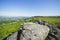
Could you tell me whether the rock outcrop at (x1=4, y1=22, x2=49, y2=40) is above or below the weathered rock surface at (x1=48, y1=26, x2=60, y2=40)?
above

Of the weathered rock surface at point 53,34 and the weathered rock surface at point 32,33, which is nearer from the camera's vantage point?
the weathered rock surface at point 32,33

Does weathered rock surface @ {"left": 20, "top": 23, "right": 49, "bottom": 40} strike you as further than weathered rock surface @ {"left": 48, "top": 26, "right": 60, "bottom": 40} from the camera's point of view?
No

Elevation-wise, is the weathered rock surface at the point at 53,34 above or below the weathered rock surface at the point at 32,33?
below

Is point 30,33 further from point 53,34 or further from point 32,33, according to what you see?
point 53,34

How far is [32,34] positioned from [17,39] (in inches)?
154

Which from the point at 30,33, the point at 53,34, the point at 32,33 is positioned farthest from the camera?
the point at 53,34

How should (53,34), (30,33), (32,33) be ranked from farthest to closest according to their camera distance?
1. (53,34)
2. (32,33)
3. (30,33)

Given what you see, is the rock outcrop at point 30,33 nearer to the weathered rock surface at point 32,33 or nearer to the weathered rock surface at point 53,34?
the weathered rock surface at point 32,33

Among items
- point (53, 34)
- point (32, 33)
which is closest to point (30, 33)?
point (32, 33)

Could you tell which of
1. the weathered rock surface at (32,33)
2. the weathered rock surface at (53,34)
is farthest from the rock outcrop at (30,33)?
the weathered rock surface at (53,34)

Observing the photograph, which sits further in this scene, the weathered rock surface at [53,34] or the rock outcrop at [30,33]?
the weathered rock surface at [53,34]

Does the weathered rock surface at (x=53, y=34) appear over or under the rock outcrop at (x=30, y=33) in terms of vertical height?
under

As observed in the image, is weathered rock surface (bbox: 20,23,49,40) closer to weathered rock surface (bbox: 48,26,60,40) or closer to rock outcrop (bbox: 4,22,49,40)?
rock outcrop (bbox: 4,22,49,40)

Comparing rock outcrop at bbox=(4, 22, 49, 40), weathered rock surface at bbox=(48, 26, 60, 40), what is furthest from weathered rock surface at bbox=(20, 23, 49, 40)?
weathered rock surface at bbox=(48, 26, 60, 40)
